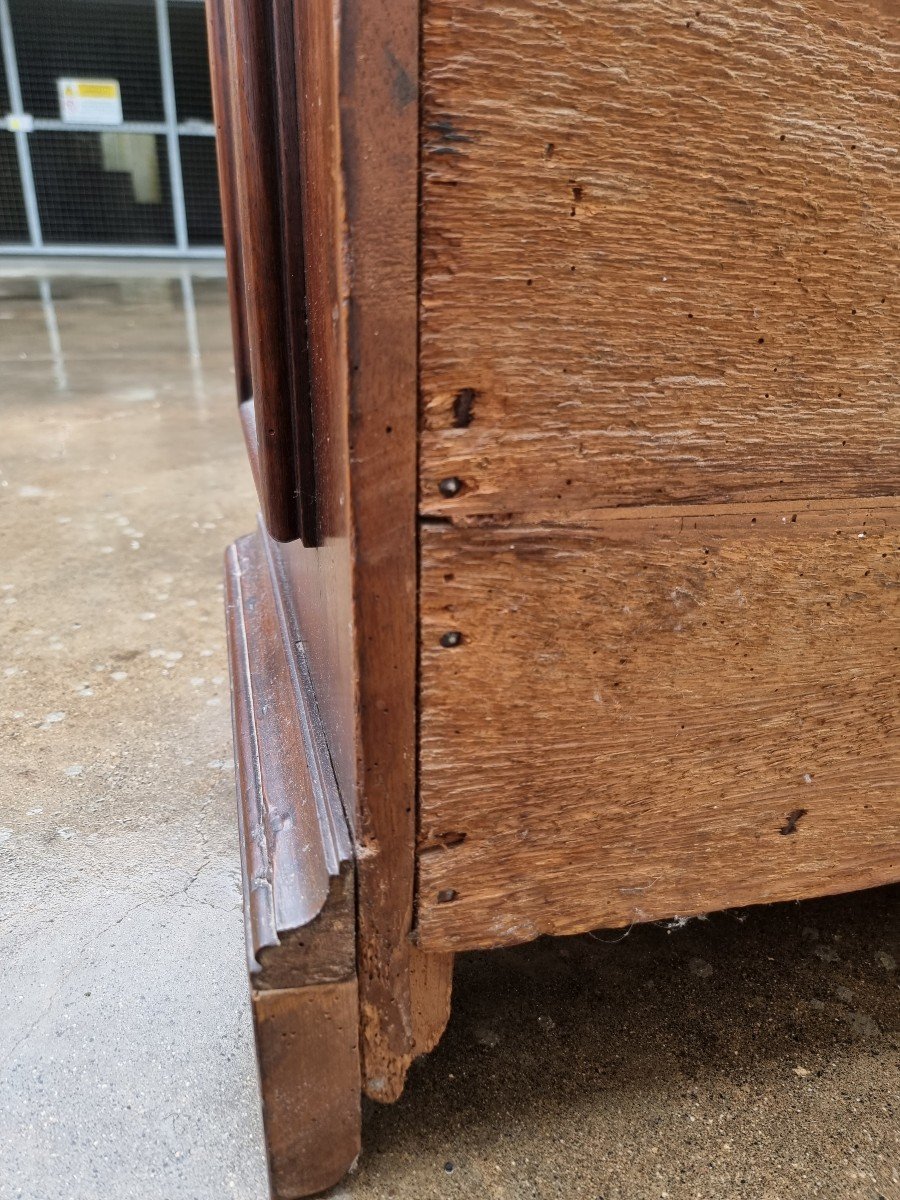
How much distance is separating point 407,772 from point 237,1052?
38 centimetres

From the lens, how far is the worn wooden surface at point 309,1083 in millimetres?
606

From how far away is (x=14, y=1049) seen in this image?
786 mm

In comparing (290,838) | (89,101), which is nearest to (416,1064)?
(290,838)

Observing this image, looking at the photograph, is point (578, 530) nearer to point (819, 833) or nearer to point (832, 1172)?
point (819, 833)

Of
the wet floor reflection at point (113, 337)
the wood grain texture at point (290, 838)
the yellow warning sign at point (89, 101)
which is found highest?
the wood grain texture at point (290, 838)

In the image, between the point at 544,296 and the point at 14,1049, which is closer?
the point at 544,296

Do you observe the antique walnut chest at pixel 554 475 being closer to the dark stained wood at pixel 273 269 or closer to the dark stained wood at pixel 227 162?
the dark stained wood at pixel 273 269

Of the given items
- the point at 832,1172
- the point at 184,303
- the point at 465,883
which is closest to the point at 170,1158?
the point at 465,883

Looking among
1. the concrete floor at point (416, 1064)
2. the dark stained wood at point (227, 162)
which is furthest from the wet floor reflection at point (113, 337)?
the concrete floor at point (416, 1064)

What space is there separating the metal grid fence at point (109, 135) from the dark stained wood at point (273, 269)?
334 inches

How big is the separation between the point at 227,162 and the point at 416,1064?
94 centimetres

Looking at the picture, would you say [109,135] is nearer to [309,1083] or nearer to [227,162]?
[227,162]

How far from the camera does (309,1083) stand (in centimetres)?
63

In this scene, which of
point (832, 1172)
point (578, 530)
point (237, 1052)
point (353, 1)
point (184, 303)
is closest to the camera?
point (353, 1)
